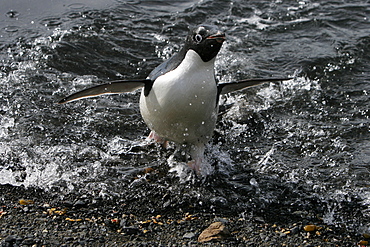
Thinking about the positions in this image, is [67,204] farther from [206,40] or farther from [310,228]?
[310,228]

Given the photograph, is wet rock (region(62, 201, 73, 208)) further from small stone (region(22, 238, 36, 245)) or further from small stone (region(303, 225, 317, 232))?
small stone (region(303, 225, 317, 232))

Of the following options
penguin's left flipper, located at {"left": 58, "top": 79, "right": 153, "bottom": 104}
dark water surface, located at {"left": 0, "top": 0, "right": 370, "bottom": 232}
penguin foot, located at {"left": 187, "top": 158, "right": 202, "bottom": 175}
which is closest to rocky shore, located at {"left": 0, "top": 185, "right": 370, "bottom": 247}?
dark water surface, located at {"left": 0, "top": 0, "right": 370, "bottom": 232}

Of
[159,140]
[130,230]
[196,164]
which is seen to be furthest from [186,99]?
[130,230]

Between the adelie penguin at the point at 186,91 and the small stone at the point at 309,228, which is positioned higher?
the adelie penguin at the point at 186,91

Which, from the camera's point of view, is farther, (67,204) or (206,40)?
(206,40)

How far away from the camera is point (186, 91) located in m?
3.86

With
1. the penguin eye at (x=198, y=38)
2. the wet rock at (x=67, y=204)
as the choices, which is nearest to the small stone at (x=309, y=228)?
the penguin eye at (x=198, y=38)

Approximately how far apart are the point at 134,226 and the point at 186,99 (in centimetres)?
108

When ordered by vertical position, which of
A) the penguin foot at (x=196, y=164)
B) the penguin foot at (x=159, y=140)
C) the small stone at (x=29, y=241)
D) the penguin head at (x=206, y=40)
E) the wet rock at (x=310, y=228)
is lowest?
the wet rock at (x=310, y=228)

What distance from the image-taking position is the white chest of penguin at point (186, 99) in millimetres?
3875

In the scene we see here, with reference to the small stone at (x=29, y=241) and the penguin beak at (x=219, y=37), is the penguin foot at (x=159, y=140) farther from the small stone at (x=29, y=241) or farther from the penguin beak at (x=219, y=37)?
the small stone at (x=29, y=241)

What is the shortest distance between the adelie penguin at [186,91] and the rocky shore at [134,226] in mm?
703

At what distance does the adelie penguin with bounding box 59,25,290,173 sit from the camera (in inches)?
152

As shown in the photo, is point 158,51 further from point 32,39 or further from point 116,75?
point 32,39
